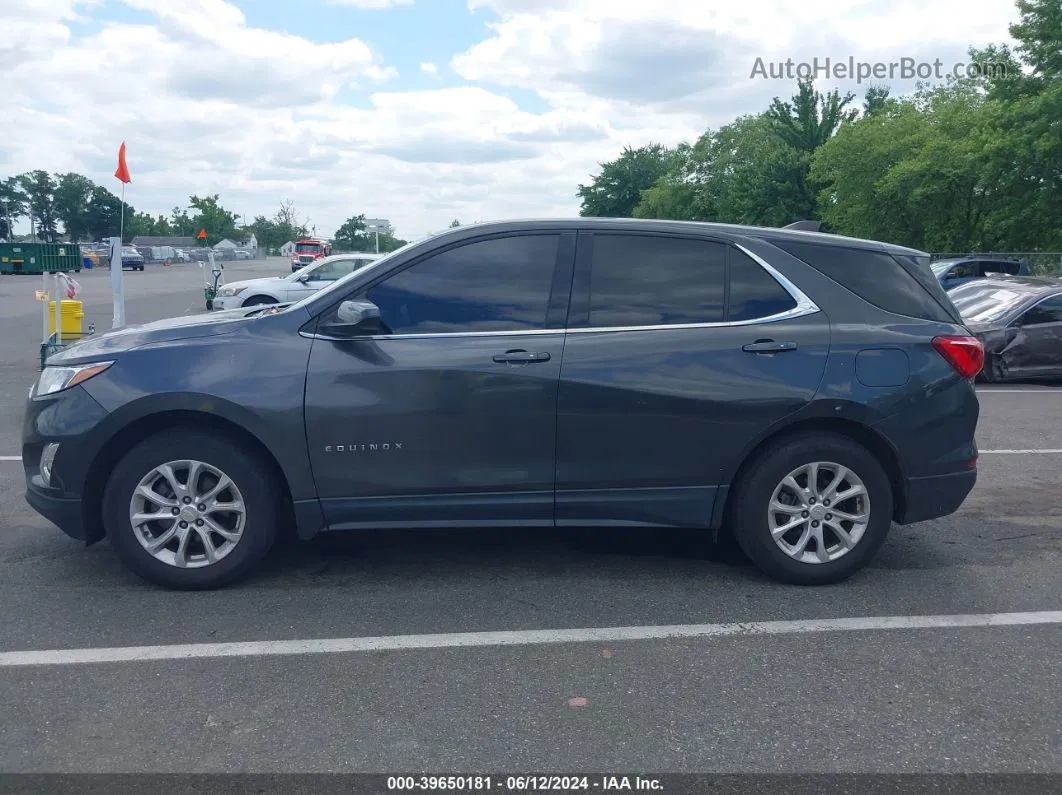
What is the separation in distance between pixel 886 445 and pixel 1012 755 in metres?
1.97

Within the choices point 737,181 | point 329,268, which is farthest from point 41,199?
point 329,268

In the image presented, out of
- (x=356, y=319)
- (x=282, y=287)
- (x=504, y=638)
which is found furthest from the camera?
(x=282, y=287)

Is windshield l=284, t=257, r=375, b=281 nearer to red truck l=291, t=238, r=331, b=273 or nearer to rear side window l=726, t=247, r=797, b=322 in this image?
rear side window l=726, t=247, r=797, b=322

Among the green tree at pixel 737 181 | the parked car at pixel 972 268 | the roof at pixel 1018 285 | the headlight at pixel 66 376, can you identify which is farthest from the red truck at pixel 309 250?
the headlight at pixel 66 376

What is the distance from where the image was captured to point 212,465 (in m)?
4.96

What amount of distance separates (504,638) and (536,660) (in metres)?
0.28

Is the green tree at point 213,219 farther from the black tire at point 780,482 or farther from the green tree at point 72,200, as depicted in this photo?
the black tire at point 780,482

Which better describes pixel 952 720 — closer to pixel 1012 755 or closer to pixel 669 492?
pixel 1012 755

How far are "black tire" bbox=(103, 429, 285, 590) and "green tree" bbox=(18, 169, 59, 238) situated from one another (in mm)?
147793

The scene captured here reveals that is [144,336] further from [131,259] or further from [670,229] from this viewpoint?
[131,259]

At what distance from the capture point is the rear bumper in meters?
5.24

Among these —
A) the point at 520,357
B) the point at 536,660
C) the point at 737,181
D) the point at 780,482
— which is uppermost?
the point at 737,181

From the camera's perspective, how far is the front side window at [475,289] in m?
5.11

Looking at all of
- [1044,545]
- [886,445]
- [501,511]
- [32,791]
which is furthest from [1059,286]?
[32,791]
